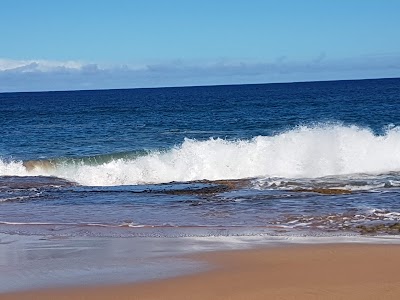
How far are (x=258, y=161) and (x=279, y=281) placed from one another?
608 inches

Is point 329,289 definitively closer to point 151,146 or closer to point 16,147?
point 151,146

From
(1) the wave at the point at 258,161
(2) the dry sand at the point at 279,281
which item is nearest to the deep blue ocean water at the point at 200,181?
(1) the wave at the point at 258,161

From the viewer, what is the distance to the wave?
21.4m

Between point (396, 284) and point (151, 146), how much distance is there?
80.3 feet

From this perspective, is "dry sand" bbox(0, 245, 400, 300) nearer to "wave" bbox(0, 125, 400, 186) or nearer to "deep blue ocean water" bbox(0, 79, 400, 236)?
"deep blue ocean water" bbox(0, 79, 400, 236)

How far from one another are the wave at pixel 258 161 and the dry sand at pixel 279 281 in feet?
38.6

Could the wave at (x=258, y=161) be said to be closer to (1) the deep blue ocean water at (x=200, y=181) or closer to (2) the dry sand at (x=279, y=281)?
(1) the deep blue ocean water at (x=200, y=181)

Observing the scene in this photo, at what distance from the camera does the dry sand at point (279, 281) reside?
7109 mm

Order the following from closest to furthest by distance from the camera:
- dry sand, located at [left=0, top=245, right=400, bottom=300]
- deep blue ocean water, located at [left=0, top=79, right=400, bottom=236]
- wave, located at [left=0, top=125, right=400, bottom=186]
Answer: dry sand, located at [left=0, top=245, right=400, bottom=300] → deep blue ocean water, located at [left=0, top=79, right=400, bottom=236] → wave, located at [left=0, top=125, right=400, bottom=186]

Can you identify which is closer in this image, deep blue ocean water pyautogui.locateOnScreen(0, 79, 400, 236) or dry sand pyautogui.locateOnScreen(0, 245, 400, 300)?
dry sand pyautogui.locateOnScreen(0, 245, 400, 300)

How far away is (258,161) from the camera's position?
2294cm

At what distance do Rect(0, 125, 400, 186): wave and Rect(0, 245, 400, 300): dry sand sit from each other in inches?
463

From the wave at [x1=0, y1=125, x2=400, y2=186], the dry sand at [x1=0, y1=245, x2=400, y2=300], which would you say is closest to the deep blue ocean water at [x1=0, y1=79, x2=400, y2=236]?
the wave at [x1=0, y1=125, x2=400, y2=186]

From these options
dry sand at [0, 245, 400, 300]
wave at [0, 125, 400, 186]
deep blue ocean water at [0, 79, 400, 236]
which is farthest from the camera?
wave at [0, 125, 400, 186]
